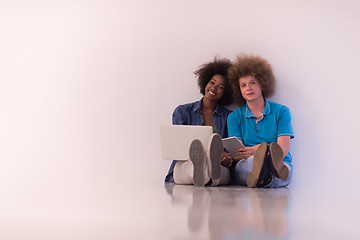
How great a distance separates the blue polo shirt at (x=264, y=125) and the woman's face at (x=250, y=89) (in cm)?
10

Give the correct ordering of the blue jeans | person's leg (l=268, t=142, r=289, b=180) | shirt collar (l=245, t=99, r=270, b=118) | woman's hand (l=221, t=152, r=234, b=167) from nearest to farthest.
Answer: person's leg (l=268, t=142, r=289, b=180) → the blue jeans → woman's hand (l=221, t=152, r=234, b=167) → shirt collar (l=245, t=99, r=270, b=118)

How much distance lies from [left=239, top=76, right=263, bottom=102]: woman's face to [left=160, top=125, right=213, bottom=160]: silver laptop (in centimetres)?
51

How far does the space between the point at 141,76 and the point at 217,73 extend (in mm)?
693

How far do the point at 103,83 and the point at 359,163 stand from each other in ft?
7.52

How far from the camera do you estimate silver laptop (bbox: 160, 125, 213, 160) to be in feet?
9.57

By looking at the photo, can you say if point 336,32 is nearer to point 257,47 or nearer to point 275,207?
point 257,47

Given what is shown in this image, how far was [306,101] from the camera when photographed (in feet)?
Result: 11.5

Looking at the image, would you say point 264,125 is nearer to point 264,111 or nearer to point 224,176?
point 264,111

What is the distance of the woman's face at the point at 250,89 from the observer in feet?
10.6

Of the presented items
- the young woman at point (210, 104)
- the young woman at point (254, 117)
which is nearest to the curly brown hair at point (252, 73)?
the young woman at point (254, 117)

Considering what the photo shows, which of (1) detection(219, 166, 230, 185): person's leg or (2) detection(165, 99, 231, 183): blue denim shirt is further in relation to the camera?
(2) detection(165, 99, 231, 183): blue denim shirt

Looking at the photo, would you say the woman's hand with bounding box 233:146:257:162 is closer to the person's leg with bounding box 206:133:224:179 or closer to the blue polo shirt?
the blue polo shirt

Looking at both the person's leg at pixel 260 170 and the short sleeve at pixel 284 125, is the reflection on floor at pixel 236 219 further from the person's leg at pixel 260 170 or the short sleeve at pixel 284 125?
the short sleeve at pixel 284 125

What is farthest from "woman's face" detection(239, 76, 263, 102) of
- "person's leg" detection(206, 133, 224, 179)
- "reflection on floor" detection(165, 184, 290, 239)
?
"reflection on floor" detection(165, 184, 290, 239)
